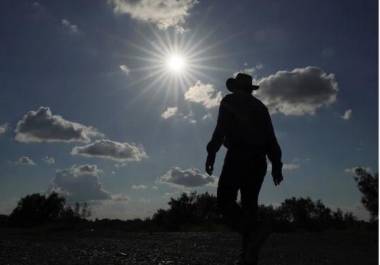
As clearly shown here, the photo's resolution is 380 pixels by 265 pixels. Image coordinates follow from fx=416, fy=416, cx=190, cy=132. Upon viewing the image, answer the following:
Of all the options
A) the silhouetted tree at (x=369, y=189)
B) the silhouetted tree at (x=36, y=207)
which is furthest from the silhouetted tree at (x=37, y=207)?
the silhouetted tree at (x=369, y=189)

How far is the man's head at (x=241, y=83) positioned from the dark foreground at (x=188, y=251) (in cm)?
271

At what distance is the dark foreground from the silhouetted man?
5.94ft

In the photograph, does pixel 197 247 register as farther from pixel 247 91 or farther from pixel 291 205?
pixel 291 205

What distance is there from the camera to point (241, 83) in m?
5.35

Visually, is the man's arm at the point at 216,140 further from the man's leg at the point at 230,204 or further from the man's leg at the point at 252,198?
the man's leg at the point at 252,198

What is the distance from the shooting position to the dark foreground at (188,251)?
615 centimetres

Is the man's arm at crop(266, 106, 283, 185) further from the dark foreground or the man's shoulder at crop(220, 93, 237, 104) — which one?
the dark foreground

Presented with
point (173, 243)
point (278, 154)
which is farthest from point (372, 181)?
point (278, 154)

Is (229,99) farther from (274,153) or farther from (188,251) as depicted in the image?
(188,251)

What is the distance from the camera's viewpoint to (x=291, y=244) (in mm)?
9578

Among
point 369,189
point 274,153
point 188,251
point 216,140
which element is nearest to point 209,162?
point 216,140

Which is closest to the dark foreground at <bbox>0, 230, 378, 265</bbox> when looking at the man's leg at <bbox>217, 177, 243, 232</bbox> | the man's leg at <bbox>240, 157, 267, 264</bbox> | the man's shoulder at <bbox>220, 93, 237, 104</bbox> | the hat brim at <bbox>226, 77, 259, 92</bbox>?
the man's leg at <bbox>217, 177, 243, 232</bbox>

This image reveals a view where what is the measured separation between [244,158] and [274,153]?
1.80 ft

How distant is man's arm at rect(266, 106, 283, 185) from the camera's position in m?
5.14
